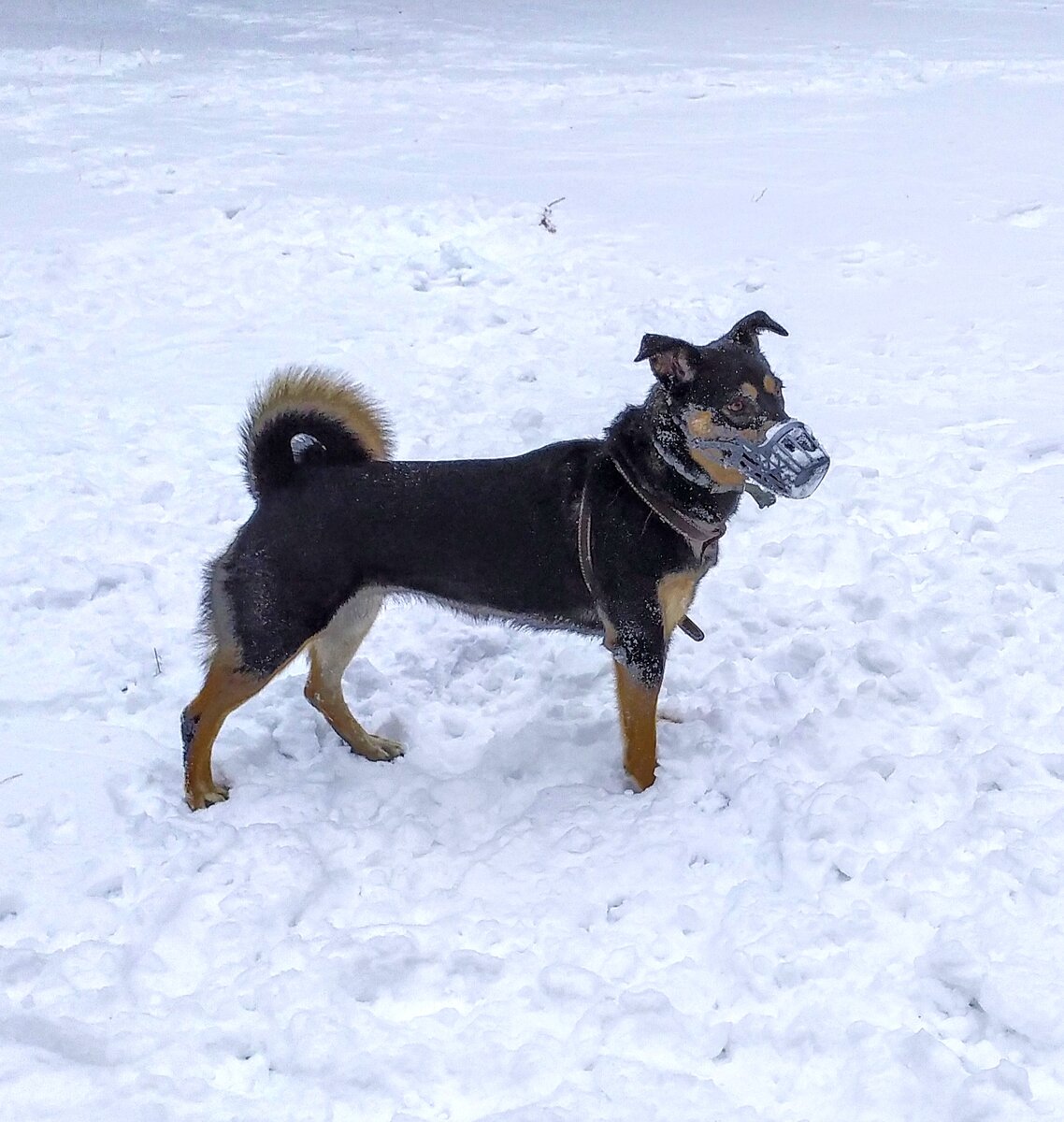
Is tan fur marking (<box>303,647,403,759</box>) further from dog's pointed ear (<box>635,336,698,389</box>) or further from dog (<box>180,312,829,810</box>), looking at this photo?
dog's pointed ear (<box>635,336,698,389</box>)

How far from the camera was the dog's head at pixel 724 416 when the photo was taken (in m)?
3.46

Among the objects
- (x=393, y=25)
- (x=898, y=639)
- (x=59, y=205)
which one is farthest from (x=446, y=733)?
(x=393, y=25)

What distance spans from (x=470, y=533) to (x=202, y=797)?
135 cm

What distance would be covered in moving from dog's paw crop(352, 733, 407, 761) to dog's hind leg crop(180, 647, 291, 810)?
54 cm

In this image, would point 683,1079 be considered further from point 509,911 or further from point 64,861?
point 64,861

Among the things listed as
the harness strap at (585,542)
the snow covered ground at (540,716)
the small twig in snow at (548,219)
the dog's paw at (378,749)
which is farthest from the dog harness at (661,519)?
the small twig in snow at (548,219)

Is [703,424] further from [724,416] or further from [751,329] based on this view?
[751,329]

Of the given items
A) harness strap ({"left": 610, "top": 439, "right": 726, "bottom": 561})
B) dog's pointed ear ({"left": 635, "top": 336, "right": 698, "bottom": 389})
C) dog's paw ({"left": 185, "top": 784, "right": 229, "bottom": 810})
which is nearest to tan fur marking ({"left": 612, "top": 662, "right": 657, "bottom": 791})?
Answer: harness strap ({"left": 610, "top": 439, "right": 726, "bottom": 561})

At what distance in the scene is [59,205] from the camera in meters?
10.4

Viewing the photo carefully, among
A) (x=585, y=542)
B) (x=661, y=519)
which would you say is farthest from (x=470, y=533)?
(x=661, y=519)

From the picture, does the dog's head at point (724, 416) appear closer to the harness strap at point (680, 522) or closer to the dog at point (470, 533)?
the dog at point (470, 533)

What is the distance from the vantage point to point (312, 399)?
3.81 metres

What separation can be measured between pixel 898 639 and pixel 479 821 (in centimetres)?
193

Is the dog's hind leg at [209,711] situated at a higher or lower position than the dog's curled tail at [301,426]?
lower
